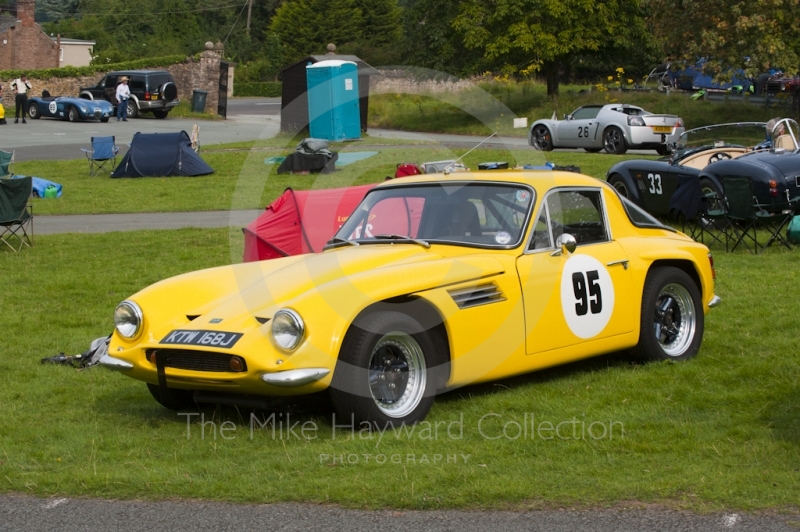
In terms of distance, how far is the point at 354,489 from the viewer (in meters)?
5.07

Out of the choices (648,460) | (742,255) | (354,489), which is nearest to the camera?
(354,489)

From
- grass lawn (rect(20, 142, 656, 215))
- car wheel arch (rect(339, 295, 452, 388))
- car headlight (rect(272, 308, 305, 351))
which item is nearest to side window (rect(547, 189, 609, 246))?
car wheel arch (rect(339, 295, 452, 388))

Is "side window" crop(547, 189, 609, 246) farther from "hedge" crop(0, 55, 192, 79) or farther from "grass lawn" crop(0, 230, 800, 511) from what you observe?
"hedge" crop(0, 55, 192, 79)

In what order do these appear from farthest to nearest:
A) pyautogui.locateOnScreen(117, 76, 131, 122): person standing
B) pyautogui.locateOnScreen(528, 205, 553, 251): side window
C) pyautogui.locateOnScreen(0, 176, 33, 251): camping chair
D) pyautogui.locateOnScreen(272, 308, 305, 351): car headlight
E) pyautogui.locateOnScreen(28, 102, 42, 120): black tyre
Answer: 1. pyautogui.locateOnScreen(28, 102, 42, 120): black tyre
2. pyautogui.locateOnScreen(117, 76, 131, 122): person standing
3. pyautogui.locateOnScreen(0, 176, 33, 251): camping chair
4. pyautogui.locateOnScreen(528, 205, 553, 251): side window
5. pyautogui.locateOnScreen(272, 308, 305, 351): car headlight

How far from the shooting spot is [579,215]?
24.9 ft

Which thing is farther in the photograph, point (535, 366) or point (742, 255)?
point (742, 255)

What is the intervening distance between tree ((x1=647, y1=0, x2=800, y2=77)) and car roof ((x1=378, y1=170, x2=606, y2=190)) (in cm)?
2544

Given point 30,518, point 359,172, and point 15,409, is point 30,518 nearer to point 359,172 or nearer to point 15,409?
point 15,409

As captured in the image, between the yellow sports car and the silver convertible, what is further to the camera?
the silver convertible

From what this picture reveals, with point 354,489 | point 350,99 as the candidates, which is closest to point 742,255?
point 354,489

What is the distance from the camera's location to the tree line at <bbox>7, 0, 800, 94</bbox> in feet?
103

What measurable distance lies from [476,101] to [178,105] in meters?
13.6

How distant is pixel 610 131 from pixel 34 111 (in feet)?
86.7

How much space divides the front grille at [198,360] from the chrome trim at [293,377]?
181mm
